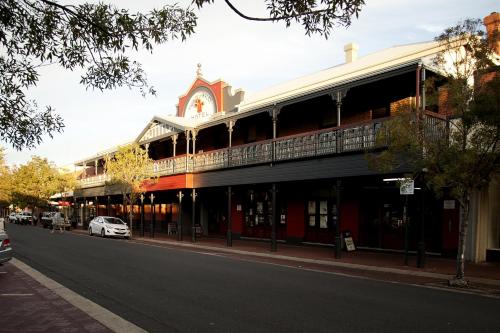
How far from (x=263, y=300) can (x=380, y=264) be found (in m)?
8.05

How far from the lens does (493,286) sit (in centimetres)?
1198

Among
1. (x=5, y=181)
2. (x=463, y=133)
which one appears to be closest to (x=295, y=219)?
(x=463, y=133)

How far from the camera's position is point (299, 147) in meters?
20.0

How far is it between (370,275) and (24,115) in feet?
33.4

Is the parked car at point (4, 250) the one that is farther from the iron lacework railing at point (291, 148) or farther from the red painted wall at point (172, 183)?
the red painted wall at point (172, 183)

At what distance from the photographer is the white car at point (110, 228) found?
30.5 m

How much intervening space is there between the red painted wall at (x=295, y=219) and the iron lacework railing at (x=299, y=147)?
409 cm

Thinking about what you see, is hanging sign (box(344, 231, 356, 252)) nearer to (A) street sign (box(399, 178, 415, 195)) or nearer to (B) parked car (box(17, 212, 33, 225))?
(A) street sign (box(399, 178, 415, 195))

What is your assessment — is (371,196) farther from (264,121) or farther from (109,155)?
(109,155)

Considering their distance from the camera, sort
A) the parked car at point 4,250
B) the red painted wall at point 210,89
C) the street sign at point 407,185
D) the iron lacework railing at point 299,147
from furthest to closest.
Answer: the red painted wall at point 210,89
the iron lacework railing at point 299,147
the street sign at point 407,185
the parked car at point 4,250

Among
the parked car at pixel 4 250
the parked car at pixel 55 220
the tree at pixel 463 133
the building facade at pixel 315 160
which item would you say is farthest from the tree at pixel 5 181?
the tree at pixel 463 133

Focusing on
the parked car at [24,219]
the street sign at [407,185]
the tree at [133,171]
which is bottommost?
the parked car at [24,219]

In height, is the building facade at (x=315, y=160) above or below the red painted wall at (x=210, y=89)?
below

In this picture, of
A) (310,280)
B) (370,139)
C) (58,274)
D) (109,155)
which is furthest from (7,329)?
(109,155)
